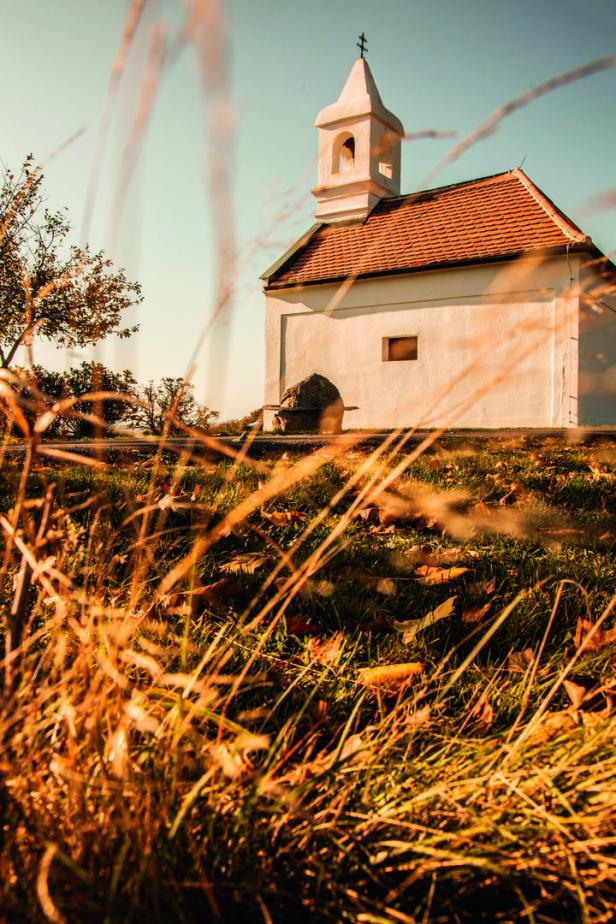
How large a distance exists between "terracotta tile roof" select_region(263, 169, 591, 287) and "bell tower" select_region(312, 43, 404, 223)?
21.0 inches

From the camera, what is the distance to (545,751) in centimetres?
102

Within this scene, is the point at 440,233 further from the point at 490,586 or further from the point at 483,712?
the point at 483,712

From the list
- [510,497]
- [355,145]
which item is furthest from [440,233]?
[510,497]

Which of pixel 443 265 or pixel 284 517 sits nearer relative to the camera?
pixel 284 517

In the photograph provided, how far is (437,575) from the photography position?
2139 mm

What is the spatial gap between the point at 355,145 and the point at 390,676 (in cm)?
1676

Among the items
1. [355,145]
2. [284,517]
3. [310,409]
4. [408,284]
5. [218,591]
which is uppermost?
[355,145]

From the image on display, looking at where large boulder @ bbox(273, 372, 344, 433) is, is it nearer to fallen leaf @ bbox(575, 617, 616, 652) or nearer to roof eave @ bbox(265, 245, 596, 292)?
roof eave @ bbox(265, 245, 596, 292)

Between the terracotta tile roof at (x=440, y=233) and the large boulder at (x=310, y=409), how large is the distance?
2.47m

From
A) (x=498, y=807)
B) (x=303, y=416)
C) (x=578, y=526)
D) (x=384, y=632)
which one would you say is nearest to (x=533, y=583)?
(x=384, y=632)

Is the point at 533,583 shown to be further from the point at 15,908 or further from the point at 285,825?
the point at 15,908

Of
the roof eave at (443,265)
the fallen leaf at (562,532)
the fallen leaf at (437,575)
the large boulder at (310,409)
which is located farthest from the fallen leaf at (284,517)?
the roof eave at (443,265)

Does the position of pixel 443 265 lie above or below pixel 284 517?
above

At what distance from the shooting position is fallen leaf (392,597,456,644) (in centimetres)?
171
